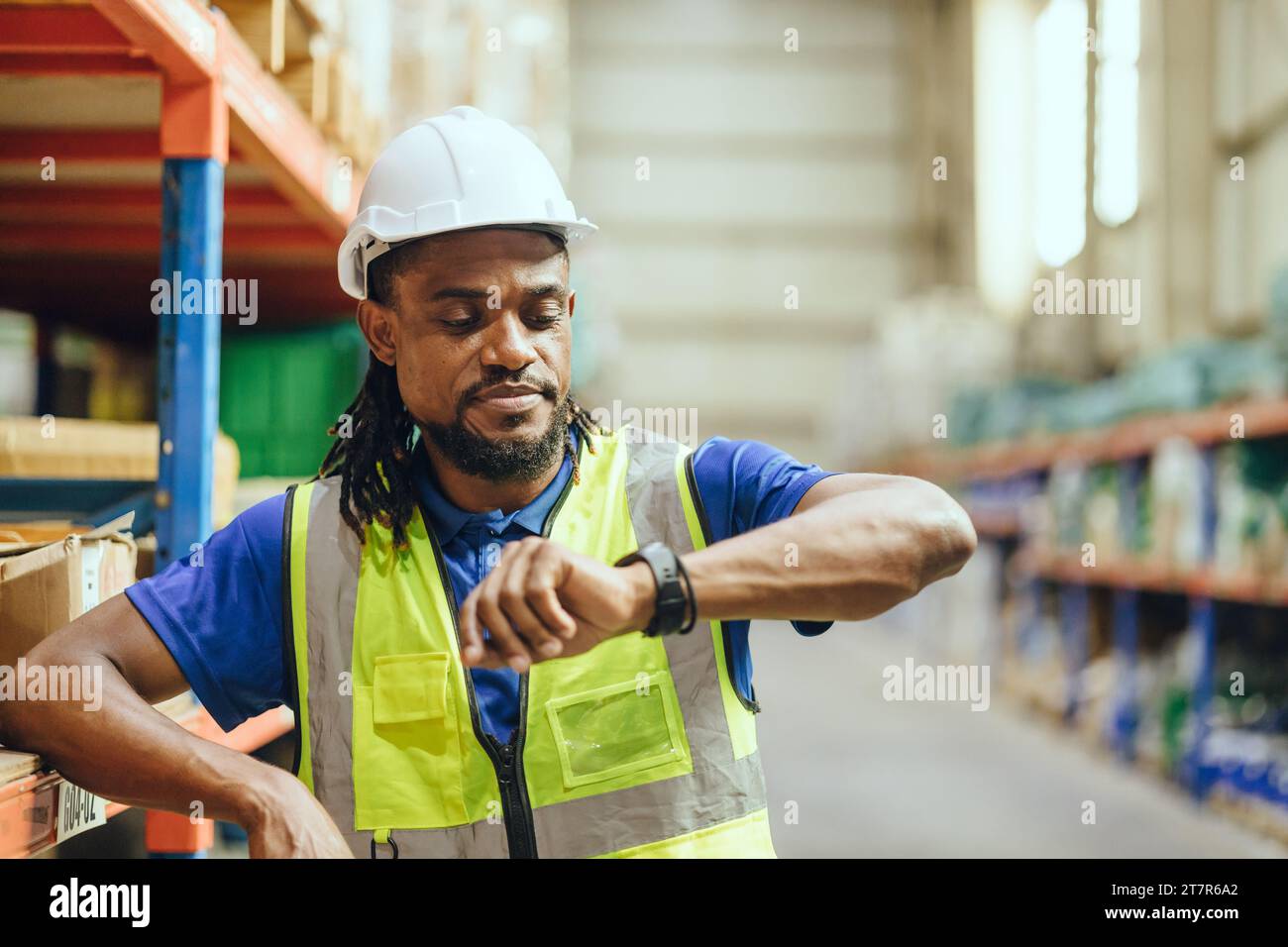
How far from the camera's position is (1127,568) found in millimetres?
6129

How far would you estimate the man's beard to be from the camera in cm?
174

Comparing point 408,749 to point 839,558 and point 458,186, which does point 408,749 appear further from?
point 458,186

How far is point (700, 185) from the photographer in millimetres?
15344

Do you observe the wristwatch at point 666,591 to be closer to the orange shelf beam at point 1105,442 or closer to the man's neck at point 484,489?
the man's neck at point 484,489

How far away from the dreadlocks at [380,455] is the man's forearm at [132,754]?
403 millimetres

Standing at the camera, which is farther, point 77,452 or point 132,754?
point 77,452

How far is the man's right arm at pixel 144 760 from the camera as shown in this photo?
4.67ft

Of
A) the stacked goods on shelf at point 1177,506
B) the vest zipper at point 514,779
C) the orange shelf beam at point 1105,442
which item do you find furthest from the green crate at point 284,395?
the stacked goods on shelf at point 1177,506

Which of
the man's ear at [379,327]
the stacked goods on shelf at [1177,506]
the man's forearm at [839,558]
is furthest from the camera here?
the stacked goods on shelf at [1177,506]

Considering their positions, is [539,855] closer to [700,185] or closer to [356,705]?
[356,705]

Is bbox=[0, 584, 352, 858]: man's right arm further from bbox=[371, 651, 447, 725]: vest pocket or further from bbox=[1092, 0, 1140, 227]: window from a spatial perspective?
bbox=[1092, 0, 1140, 227]: window

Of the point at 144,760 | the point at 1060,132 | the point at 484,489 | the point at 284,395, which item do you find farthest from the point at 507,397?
the point at 1060,132

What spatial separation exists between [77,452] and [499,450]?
1057 mm
